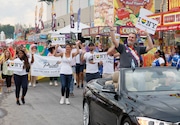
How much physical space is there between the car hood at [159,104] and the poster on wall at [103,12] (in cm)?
2746

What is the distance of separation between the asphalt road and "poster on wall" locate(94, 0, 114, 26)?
794 inches

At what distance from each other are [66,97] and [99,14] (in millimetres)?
25578

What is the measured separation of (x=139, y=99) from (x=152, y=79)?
892 mm

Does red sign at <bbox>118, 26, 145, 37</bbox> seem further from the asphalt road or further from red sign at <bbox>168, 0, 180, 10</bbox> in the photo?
the asphalt road

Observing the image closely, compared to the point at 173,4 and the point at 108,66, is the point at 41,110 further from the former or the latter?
the point at 173,4

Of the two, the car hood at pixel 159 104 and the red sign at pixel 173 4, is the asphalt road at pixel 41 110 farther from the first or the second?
the red sign at pixel 173 4

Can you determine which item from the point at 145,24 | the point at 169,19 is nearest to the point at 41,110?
the point at 145,24

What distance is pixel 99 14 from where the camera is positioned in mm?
35750

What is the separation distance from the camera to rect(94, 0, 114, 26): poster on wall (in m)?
32.9

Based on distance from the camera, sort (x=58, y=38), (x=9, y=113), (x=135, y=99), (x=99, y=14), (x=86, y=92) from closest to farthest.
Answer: (x=135, y=99)
(x=86, y=92)
(x=9, y=113)
(x=58, y=38)
(x=99, y=14)

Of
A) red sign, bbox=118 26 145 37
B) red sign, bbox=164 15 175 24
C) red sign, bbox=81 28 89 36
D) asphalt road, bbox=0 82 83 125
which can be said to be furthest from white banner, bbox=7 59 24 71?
red sign, bbox=81 28 89 36

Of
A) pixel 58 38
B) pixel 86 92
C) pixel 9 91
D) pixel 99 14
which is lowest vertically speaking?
pixel 9 91

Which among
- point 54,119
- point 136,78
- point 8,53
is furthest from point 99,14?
point 136,78

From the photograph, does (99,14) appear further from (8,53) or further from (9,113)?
(9,113)
